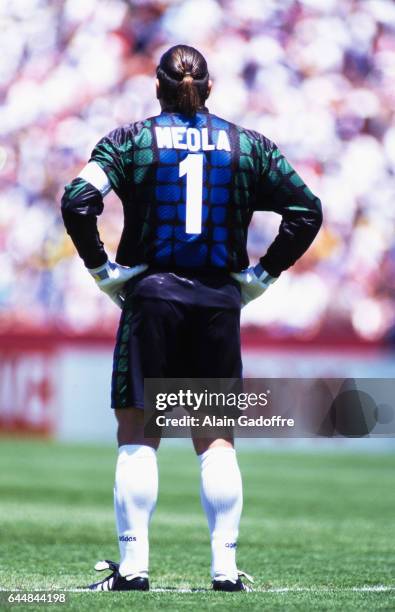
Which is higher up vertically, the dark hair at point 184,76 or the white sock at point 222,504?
the dark hair at point 184,76

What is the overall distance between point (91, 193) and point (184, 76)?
465 millimetres

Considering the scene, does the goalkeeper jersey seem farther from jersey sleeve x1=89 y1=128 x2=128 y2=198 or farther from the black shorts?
the black shorts

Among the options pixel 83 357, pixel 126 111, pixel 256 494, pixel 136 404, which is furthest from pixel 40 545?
pixel 126 111

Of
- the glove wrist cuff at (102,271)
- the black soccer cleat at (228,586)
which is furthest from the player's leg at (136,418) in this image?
the black soccer cleat at (228,586)

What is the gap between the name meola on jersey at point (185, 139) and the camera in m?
3.87

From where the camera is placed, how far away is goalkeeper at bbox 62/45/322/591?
3840mm

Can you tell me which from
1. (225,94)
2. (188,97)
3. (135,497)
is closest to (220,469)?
(135,497)

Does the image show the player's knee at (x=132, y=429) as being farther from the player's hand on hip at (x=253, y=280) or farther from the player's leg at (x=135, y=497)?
the player's hand on hip at (x=253, y=280)

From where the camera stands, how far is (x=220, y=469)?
3863mm

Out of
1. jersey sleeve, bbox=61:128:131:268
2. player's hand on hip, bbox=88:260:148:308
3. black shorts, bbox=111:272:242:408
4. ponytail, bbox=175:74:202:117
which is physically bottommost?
black shorts, bbox=111:272:242:408

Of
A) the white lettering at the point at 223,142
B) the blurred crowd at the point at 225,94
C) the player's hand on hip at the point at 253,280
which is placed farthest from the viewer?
the blurred crowd at the point at 225,94

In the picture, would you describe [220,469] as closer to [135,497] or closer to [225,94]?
[135,497]

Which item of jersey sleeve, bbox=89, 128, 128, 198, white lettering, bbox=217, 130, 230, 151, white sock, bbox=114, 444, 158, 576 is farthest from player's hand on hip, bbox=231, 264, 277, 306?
white sock, bbox=114, 444, 158, 576

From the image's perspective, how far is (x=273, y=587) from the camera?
4133 mm
